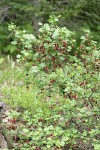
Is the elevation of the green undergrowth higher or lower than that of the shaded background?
higher

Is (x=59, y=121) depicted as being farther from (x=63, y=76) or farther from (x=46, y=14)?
(x=46, y=14)

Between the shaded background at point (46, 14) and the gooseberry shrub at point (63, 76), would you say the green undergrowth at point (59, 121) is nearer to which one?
the gooseberry shrub at point (63, 76)

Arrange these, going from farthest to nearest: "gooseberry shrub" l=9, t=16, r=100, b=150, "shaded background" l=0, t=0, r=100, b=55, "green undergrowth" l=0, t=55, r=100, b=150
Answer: "shaded background" l=0, t=0, r=100, b=55
"gooseberry shrub" l=9, t=16, r=100, b=150
"green undergrowth" l=0, t=55, r=100, b=150

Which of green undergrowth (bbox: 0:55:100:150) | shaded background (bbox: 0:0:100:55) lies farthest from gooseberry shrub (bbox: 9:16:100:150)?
shaded background (bbox: 0:0:100:55)

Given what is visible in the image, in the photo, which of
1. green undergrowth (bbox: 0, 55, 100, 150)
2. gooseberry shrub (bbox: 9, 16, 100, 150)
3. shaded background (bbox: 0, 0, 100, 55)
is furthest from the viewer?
shaded background (bbox: 0, 0, 100, 55)

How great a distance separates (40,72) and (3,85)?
2.15 m

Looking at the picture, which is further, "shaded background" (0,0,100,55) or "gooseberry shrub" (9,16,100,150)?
"shaded background" (0,0,100,55)

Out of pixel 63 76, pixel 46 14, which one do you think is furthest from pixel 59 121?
pixel 46 14

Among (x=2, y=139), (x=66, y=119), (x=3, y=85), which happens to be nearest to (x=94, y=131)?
(x=66, y=119)

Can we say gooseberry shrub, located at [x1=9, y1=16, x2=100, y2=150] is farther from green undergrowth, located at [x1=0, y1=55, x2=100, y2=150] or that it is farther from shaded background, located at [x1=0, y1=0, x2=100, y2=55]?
shaded background, located at [x1=0, y1=0, x2=100, y2=55]

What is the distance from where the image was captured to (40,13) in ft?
27.2

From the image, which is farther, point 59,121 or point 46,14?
point 46,14

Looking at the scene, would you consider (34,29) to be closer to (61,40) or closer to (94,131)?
(61,40)

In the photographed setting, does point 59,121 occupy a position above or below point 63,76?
below
